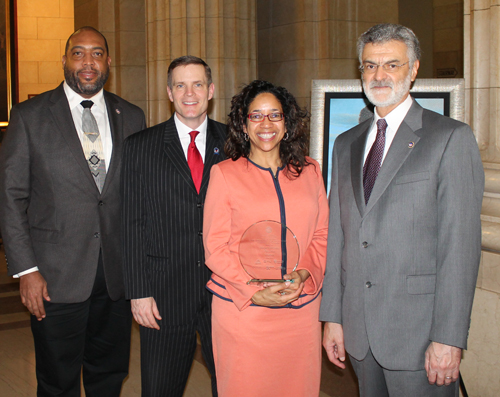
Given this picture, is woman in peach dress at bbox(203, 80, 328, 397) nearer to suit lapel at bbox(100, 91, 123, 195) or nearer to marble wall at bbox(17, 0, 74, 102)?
suit lapel at bbox(100, 91, 123, 195)

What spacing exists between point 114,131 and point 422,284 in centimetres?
189

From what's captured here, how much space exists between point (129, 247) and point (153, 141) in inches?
22.5

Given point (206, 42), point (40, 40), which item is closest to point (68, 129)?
point (206, 42)

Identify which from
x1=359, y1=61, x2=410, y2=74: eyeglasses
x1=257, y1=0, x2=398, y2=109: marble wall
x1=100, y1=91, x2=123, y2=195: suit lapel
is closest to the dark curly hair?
x1=359, y1=61, x2=410, y2=74: eyeglasses

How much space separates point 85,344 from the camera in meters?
3.08

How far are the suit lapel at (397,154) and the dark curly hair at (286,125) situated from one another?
0.48m

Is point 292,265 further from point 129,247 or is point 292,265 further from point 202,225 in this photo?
point 129,247

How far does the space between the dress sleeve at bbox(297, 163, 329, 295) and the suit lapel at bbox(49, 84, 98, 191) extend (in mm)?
1258

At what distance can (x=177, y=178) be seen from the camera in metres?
2.54

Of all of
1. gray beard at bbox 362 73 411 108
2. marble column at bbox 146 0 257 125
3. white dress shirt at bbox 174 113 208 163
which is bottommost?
white dress shirt at bbox 174 113 208 163

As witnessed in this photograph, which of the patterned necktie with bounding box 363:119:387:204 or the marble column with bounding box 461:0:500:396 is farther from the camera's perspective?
the marble column with bounding box 461:0:500:396

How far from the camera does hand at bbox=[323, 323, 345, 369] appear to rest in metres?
2.25

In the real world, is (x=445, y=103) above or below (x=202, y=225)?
above

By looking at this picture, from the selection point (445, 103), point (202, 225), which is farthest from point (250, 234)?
point (445, 103)
